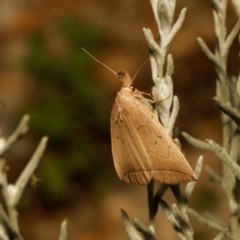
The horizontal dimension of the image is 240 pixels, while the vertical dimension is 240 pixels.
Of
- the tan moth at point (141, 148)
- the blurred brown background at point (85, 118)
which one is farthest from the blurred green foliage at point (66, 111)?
the tan moth at point (141, 148)

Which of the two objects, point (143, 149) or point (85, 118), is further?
point (85, 118)

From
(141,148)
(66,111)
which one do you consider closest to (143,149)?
(141,148)

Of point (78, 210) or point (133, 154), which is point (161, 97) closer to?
point (133, 154)

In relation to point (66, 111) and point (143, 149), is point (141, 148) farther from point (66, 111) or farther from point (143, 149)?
point (66, 111)

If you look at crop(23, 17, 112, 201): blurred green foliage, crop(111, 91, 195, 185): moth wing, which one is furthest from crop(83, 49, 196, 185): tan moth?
crop(23, 17, 112, 201): blurred green foliage

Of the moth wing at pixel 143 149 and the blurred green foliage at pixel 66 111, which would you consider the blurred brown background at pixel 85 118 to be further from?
the moth wing at pixel 143 149

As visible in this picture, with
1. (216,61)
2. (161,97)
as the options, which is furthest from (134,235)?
(216,61)

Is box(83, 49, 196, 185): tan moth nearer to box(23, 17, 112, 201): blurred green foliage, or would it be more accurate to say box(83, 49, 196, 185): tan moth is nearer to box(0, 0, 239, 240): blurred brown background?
box(0, 0, 239, 240): blurred brown background
